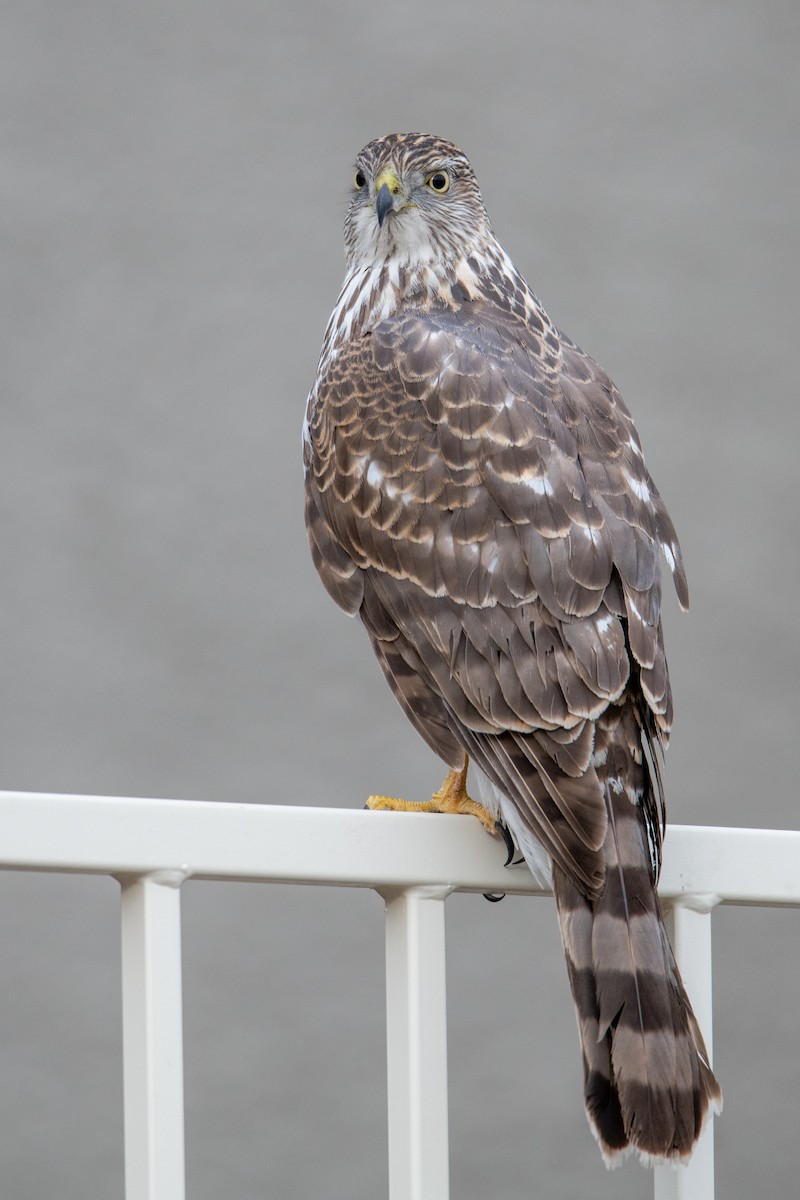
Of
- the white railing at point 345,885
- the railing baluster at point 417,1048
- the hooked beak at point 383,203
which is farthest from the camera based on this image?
the hooked beak at point 383,203

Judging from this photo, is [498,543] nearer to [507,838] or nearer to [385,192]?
[507,838]

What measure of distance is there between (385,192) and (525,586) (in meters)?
0.75

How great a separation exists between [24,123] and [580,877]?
2.79 meters

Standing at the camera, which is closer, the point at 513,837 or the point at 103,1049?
the point at 513,837

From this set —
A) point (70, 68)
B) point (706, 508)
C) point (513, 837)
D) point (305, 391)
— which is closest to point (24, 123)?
point (70, 68)

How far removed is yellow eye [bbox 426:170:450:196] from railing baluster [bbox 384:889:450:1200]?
4.47ft

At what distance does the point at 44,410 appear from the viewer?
4.06 meters

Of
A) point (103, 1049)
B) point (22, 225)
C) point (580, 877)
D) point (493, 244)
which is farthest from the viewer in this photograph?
point (22, 225)

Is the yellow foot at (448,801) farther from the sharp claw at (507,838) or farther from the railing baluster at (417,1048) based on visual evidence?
the railing baluster at (417,1048)

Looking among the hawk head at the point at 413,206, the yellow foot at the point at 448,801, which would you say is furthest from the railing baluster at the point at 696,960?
the hawk head at the point at 413,206

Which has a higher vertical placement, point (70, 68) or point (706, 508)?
point (70, 68)

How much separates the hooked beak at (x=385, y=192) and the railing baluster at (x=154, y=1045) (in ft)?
4.45

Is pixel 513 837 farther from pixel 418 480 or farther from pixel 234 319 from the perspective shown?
pixel 234 319

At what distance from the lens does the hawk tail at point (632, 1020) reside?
1634 mm
